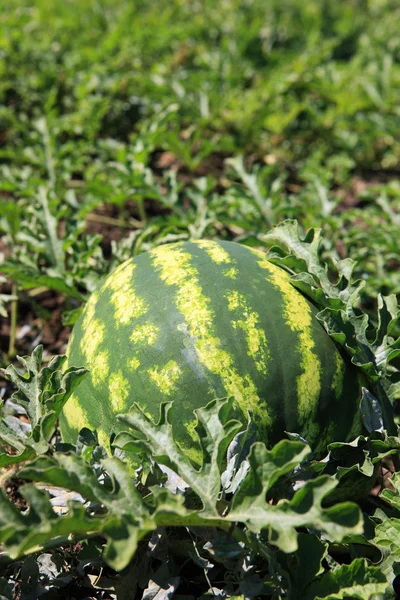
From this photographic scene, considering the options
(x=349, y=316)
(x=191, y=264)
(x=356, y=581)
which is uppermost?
(x=191, y=264)

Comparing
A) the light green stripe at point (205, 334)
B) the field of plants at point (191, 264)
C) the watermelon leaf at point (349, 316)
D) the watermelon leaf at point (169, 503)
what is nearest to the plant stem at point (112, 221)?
the field of plants at point (191, 264)

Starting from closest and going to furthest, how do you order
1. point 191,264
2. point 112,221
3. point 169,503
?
point 169,503
point 191,264
point 112,221

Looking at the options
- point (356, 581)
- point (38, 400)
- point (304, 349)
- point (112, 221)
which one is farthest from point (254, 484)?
point (112, 221)

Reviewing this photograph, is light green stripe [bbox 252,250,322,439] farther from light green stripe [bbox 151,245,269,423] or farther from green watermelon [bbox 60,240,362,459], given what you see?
light green stripe [bbox 151,245,269,423]

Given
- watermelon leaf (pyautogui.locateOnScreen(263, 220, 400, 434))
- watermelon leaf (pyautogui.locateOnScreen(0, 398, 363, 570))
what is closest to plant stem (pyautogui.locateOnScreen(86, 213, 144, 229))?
watermelon leaf (pyautogui.locateOnScreen(263, 220, 400, 434))

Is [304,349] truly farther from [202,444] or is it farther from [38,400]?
[38,400]

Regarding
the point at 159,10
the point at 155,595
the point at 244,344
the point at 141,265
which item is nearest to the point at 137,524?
the point at 155,595

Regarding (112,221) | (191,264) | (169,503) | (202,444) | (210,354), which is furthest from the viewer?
(112,221)

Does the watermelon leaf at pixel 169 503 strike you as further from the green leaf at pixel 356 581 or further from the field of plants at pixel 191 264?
the green leaf at pixel 356 581
